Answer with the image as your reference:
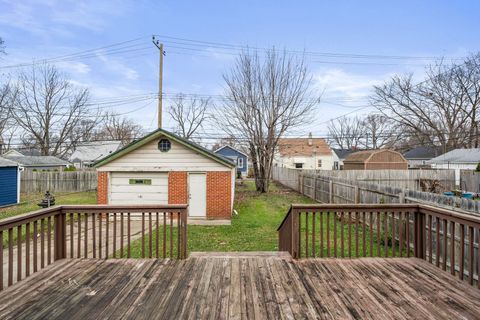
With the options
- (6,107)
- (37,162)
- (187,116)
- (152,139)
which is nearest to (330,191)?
(152,139)

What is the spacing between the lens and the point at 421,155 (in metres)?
36.0

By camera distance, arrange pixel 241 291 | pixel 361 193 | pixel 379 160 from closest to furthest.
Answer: pixel 241 291
pixel 361 193
pixel 379 160

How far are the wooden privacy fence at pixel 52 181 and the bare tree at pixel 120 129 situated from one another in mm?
18100

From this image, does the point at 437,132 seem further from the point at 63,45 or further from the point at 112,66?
the point at 63,45

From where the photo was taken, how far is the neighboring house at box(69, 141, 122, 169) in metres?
32.3

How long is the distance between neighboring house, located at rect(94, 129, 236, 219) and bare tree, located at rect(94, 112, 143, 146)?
28.7 m

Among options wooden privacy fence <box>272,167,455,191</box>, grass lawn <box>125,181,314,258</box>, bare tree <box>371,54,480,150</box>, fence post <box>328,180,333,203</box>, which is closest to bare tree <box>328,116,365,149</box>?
bare tree <box>371,54,480,150</box>

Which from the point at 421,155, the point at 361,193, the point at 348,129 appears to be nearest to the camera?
the point at 361,193

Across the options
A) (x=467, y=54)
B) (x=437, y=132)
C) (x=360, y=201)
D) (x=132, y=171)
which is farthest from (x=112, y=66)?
(x=437, y=132)

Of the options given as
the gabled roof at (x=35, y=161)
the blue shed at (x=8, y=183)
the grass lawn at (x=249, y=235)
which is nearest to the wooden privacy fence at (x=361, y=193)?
the grass lawn at (x=249, y=235)

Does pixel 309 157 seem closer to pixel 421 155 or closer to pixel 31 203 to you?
pixel 421 155

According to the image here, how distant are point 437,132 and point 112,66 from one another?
99.6ft

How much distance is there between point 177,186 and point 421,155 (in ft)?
123

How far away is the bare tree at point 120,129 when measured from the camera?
37.5 metres
